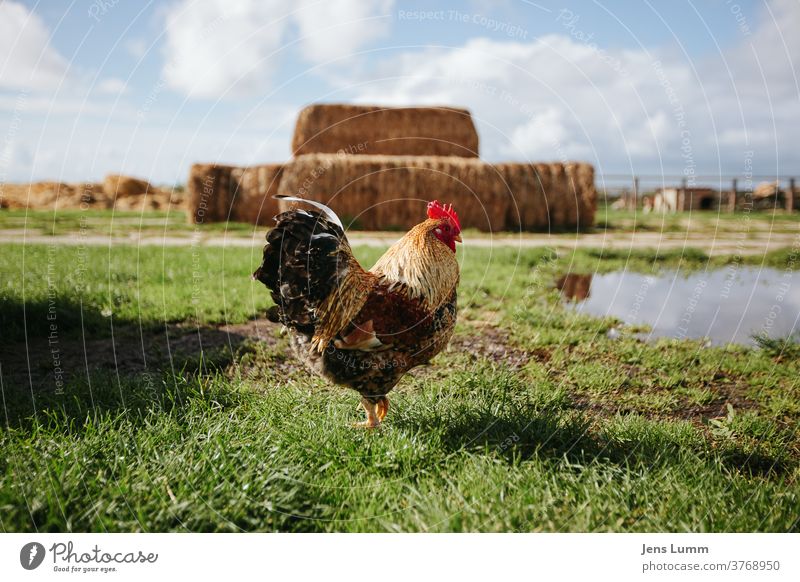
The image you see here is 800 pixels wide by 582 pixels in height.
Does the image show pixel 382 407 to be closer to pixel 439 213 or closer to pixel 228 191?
pixel 439 213

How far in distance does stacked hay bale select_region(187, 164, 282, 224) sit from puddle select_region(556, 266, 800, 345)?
26.9 feet

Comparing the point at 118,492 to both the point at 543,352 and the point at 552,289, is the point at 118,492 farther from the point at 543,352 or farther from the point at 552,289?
the point at 552,289

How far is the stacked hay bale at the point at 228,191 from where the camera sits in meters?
12.8

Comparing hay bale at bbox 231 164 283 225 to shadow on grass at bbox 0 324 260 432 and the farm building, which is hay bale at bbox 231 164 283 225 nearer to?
shadow on grass at bbox 0 324 260 432

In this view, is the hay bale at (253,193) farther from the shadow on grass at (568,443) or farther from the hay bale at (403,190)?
the shadow on grass at (568,443)

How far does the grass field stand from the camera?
2.21 meters

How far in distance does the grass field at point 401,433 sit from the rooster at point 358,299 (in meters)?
0.39

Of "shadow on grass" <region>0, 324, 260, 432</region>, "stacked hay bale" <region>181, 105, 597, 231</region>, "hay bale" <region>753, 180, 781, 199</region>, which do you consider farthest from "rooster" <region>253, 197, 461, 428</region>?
"hay bale" <region>753, 180, 781, 199</region>

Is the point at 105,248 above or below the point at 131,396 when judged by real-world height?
above

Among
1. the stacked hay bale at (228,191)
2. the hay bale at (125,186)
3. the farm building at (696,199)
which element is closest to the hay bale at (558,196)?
the stacked hay bale at (228,191)
